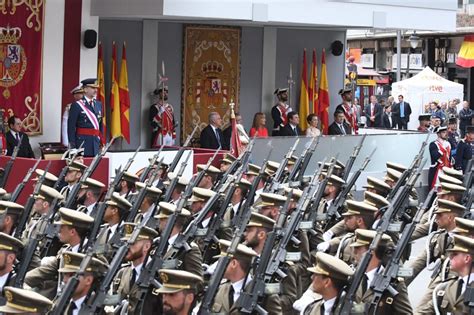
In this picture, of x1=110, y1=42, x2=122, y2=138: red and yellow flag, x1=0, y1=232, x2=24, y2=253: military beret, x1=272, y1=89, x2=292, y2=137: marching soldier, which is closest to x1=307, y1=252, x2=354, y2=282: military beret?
x1=0, y1=232, x2=24, y2=253: military beret

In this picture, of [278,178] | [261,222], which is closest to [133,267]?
[261,222]

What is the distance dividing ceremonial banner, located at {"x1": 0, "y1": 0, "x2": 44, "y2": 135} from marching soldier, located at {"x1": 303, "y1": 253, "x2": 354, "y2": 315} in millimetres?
10207

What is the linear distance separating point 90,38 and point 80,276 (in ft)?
36.8

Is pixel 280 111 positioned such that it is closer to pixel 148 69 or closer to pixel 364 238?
pixel 148 69

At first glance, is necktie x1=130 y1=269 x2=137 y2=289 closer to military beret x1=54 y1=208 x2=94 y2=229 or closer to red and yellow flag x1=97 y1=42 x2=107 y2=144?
military beret x1=54 y1=208 x2=94 y2=229

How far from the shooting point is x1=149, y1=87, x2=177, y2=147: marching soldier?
19.7m

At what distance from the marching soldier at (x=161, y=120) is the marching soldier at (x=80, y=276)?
11.7m

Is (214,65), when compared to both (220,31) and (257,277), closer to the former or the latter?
(220,31)

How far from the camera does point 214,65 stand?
21.2 m

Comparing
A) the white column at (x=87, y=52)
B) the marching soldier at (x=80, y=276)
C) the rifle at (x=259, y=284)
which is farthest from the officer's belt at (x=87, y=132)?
the marching soldier at (x=80, y=276)

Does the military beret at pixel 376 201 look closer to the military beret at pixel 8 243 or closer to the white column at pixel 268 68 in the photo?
the military beret at pixel 8 243

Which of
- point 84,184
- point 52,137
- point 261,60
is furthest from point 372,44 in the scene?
point 84,184

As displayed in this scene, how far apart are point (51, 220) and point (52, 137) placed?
7796 mm

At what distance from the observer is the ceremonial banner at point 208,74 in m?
20.8
